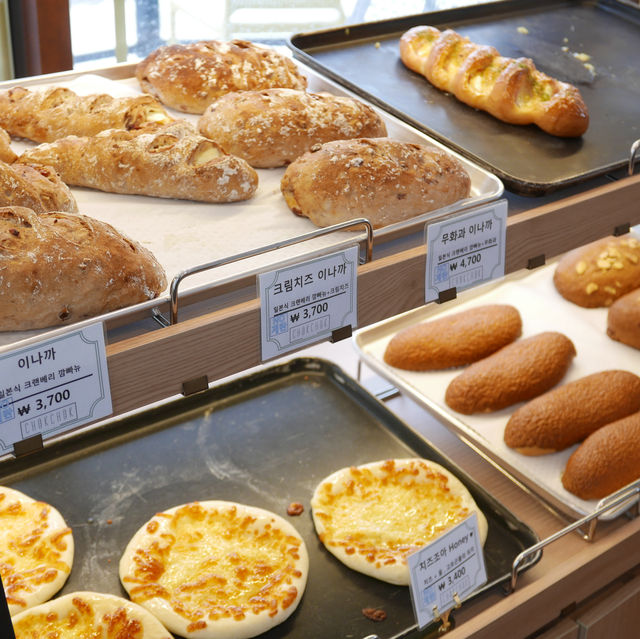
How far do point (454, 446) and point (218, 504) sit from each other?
19.9 inches

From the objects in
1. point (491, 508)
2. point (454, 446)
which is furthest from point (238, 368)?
point (454, 446)

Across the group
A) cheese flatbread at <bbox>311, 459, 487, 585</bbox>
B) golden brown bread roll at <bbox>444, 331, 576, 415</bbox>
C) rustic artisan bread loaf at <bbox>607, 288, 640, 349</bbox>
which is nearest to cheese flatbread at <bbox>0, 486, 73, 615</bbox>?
cheese flatbread at <bbox>311, 459, 487, 585</bbox>

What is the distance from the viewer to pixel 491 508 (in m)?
1.46

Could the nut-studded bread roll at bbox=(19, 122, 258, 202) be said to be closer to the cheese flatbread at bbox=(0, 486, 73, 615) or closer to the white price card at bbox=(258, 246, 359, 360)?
the white price card at bbox=(258, 246, 359, 360)

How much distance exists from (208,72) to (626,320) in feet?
3.40

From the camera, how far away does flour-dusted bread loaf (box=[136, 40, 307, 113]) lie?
3.92ft

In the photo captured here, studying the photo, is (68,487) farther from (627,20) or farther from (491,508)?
(627,20)

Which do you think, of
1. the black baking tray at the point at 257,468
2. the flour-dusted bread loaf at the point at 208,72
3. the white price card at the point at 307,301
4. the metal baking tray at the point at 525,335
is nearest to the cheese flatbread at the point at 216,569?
the black baking tray at the point at 257,468

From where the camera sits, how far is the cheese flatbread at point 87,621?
119 cm

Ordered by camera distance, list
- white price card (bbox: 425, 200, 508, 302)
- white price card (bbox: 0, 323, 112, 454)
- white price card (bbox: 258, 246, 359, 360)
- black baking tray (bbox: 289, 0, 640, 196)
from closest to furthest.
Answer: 1. white price card (bbox: 0, 323, 112, 454)
2. white price card (bbox: 258, 246, 359, 360)
3. white price card (bbox: 425, 200, 508, 302)
4. black baking tray (bbox: 289, 0, 640, 196)

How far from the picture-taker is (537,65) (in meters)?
1.52

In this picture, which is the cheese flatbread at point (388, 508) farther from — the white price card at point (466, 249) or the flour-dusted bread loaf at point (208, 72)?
the flour-dusted bread loaf at point (208, 72)

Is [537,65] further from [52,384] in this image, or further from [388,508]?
[52,384]

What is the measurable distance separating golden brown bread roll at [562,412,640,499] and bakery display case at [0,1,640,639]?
0.04 meters
